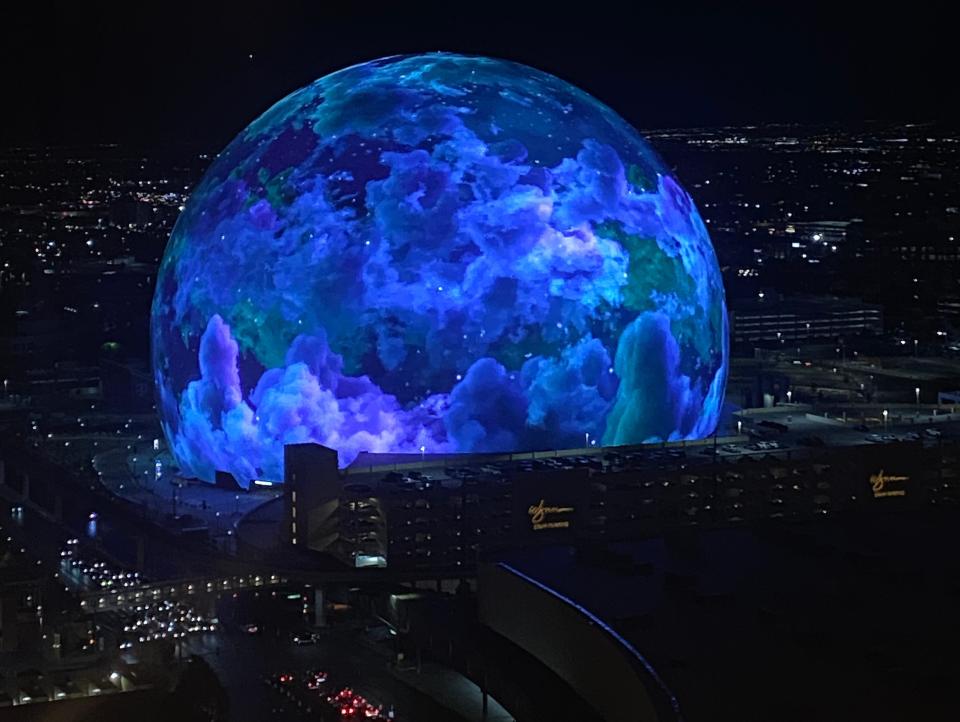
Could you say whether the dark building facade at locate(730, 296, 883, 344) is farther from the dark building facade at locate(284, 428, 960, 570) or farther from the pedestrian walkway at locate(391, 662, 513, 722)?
the pedestrian walkway at locate(391, 662, 513, 722)

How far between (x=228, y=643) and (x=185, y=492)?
6.24 meters

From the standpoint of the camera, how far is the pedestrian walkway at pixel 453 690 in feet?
64.9

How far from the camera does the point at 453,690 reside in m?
20.8

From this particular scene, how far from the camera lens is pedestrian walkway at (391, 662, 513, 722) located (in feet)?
64.9

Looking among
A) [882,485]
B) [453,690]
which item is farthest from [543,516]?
[453,690]

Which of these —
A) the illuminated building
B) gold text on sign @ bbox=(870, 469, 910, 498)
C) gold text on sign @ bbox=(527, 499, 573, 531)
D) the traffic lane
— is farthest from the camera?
gold text on sign @ bbox=(870, 469, 910, 498)

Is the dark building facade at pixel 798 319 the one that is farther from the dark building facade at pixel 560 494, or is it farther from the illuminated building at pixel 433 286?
the illuminated building at pixel 433 286

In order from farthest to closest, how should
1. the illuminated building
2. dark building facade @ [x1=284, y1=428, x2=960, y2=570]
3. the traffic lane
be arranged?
the illuminated building < dark building facade @ [x1=284, y1=428, x2=960, y2=570] < the traffic lane

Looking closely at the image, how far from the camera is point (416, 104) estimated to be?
28.4m

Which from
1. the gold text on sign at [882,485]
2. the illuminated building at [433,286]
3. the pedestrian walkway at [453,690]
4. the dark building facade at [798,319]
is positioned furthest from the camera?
the dark building facade at [798,319]

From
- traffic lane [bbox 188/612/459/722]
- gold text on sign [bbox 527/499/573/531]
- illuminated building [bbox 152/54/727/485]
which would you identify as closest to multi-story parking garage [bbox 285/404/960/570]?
gold text on sign [bbox 527/499/573/531]

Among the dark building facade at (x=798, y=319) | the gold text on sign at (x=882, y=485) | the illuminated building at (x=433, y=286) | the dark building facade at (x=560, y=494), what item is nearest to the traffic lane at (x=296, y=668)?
the dark building facade at (x=560, y=494)

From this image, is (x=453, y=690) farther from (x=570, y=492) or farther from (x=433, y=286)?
(x=433, y=286)

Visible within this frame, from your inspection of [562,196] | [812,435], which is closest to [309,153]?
[562,196]
